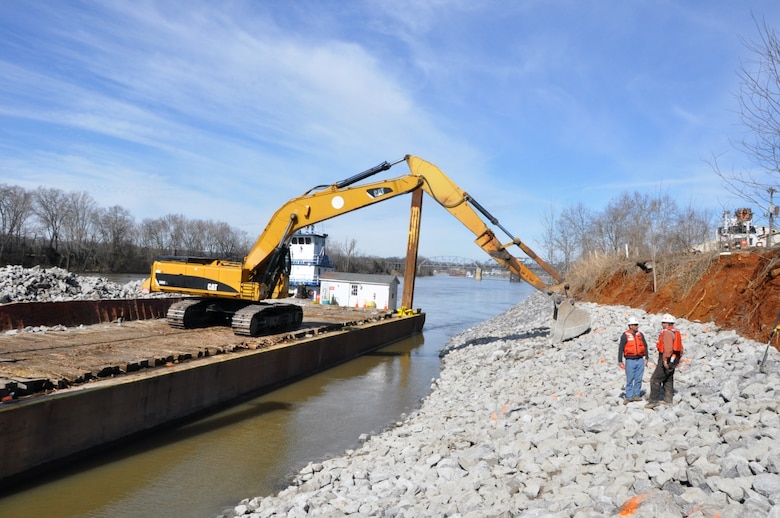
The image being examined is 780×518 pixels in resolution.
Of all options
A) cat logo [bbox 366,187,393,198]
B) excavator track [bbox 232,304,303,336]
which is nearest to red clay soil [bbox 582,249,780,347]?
cat logo [bbox 366,187,393,198]

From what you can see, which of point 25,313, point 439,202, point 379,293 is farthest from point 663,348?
point 379,293

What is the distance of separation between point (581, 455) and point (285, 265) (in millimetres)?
12061

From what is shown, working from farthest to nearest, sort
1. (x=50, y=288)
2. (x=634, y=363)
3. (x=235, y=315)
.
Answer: (x=50, y=288), (x=235, y=315), (x=634, y=363)

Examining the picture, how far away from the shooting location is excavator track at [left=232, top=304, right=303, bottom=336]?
50.4 ft

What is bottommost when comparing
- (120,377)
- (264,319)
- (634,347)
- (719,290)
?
(120,377)

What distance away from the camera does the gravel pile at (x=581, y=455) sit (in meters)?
4.79

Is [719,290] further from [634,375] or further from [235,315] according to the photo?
[235,315]

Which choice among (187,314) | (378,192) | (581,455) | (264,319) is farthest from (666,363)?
(187,314)

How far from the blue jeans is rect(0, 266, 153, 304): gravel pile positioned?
20751mm

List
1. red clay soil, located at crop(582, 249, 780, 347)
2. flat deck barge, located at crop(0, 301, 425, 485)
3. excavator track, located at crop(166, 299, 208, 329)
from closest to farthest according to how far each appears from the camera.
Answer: flat deck barge, located at crop(0, 301, 425, 485) < red clay soil, located at crop(582, 249, 780, 347) < excavator track, located at crop(166, 299, 208, 329)

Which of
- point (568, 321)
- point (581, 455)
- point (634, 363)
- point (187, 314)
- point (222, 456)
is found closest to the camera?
point (581, 455)

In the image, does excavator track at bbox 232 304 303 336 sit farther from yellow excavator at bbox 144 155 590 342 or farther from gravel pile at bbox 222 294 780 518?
gravel pile at bbox 222 294 780 518

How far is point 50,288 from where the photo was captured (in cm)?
2325

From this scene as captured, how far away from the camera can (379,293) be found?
32.1 metres
